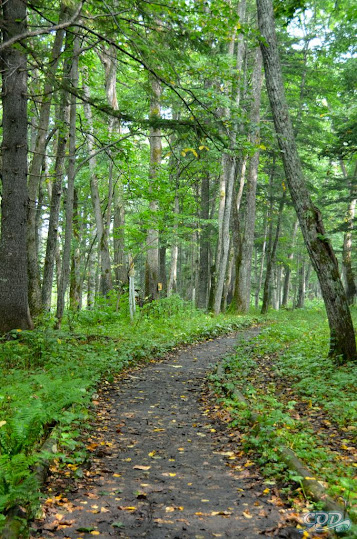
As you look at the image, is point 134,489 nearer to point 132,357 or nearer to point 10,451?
point 10,451

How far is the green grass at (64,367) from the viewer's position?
3.53 m

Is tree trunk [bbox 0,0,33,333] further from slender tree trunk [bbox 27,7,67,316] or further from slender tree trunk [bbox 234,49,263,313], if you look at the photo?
slender tree trunk [bbox 234,49,263,313]

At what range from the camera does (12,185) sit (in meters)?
8.54

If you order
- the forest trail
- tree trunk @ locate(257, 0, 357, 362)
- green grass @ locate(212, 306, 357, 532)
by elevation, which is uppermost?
tree trunk @ locate(257, 0, 357, 362)

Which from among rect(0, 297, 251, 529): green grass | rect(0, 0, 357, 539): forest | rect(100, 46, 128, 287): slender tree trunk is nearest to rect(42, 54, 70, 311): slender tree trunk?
rect(0, 0, 357, 539): forest

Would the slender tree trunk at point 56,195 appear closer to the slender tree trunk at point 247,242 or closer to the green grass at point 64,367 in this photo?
the green grass at point 64,367

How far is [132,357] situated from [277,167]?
680 inches

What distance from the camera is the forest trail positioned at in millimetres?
3148

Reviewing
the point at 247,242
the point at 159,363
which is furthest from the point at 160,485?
the point at 247,242

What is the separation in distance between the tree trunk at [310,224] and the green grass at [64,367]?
14.3 ft

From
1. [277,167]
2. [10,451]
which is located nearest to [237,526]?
[10,451]

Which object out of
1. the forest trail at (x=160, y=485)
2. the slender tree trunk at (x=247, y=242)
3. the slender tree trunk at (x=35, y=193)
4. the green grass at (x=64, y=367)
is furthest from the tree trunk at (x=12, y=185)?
the slender tree trunk at (x=247, y=242)

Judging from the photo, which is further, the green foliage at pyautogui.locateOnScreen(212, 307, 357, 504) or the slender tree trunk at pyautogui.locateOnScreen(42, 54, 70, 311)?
the slender tree trunk at pyautogui.locateOnScreen(42, 54, 70, 311)

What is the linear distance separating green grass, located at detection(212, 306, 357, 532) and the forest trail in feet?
1.19
